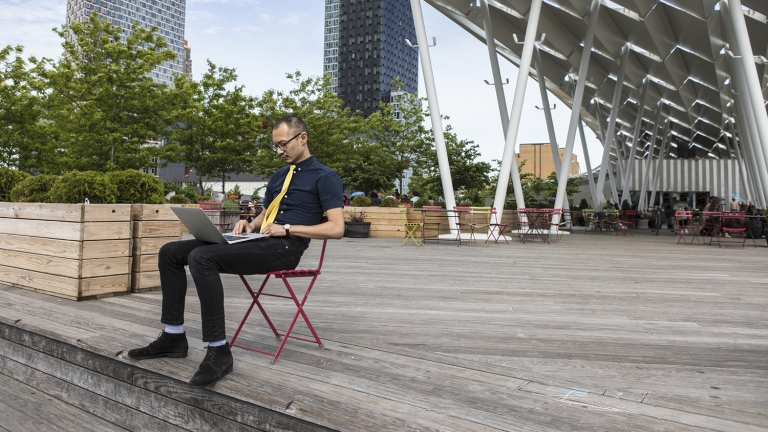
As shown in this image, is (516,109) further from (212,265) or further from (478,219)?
(212,265)

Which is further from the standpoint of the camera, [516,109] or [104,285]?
[516,109]

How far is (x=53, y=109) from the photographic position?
23.1m

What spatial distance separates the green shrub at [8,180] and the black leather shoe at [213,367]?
18.1 ft

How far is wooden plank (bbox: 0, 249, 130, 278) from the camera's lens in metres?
4.60

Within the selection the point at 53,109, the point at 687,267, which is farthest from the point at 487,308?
the point at 53,109

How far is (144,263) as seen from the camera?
5125mm

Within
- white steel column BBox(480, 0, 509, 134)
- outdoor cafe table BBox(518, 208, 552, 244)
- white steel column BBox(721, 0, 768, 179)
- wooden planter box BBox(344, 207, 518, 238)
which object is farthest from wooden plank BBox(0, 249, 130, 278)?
white steel column BBox(480, 0, 509, 134)

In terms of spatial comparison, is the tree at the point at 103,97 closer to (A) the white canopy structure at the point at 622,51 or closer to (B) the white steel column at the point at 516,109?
(A) the white canopy structure at the point at 622,51

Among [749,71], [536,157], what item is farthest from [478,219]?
[536,157]

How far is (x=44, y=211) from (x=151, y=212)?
36.2 inches

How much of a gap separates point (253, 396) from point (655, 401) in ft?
5.98

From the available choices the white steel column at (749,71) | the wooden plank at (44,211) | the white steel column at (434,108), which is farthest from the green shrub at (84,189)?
the white steel column at (749,71)

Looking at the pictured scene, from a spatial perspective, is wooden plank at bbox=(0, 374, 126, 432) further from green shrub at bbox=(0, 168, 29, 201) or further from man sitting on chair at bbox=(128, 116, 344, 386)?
green shrub at bbox=(0, 168, 29, 201)

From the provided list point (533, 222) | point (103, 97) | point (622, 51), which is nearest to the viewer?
point (533, 222)
